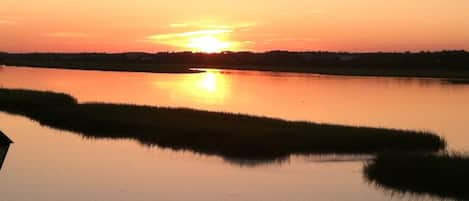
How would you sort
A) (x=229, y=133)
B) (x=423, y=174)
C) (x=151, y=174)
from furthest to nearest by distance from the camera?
(x=229, y=133) → (x=151, y=174) → (x=423, y=174)

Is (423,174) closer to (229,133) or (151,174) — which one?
(151,174)

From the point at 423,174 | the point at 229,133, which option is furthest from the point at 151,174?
the point at 423,174

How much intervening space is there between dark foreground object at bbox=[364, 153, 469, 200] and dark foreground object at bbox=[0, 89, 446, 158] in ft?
13.4

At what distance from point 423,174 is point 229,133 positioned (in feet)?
31.8

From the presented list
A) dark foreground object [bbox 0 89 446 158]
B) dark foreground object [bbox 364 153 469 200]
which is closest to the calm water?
dark foreground object [bbox 364 153 469 200]

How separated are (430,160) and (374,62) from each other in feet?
396

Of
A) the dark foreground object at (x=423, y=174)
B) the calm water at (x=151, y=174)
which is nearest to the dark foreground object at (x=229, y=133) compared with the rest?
the calm water at (x=151, y=174)

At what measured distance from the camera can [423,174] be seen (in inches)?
757

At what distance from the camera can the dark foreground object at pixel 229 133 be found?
24.9 metres

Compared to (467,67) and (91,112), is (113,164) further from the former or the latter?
(467,67)

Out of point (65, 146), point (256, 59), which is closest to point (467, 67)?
point (256, 59)

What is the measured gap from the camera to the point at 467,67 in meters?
117

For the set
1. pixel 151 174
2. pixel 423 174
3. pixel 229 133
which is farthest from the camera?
pixel 229 133

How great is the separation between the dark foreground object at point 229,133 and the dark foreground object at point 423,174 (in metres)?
4.07
